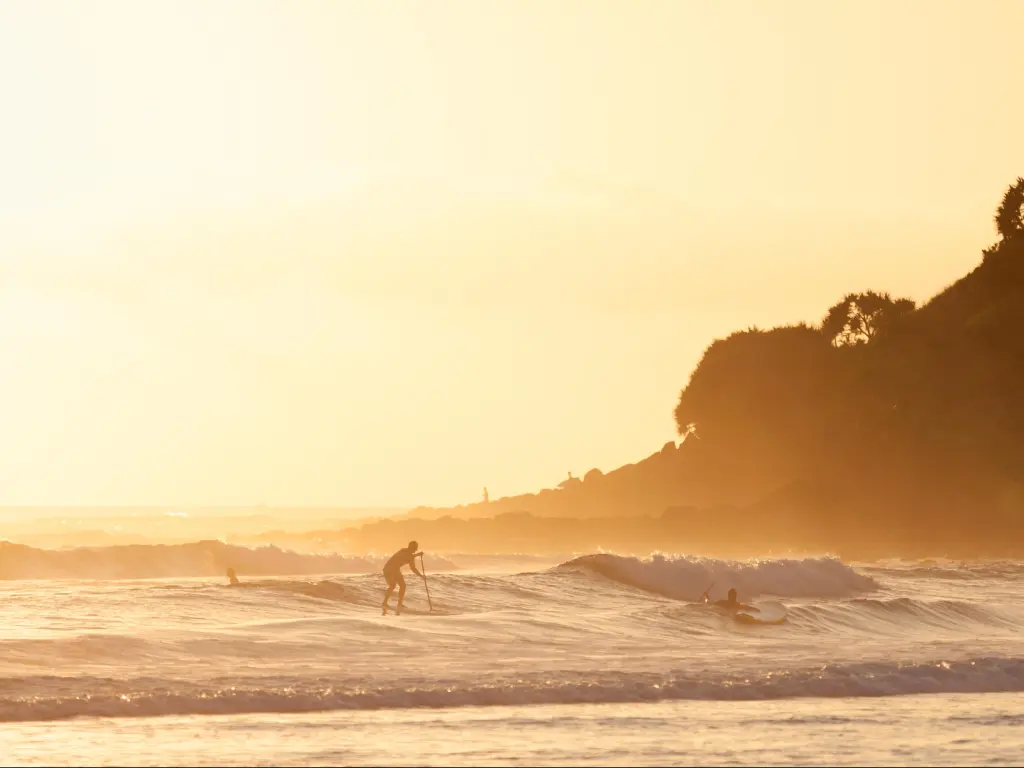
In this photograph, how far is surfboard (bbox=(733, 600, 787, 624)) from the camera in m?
31.7

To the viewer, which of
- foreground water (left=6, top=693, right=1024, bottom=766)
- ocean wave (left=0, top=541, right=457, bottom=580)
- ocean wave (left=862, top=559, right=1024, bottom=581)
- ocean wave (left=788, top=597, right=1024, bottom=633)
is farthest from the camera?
ocean wave (left=0, top=541, right=457, bottom=580)

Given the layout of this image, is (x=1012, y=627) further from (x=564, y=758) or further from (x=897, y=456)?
(x=897, y=456)

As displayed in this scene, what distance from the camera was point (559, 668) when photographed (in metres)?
22.4

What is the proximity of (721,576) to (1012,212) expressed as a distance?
43.2m

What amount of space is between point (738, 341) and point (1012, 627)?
72.0 m

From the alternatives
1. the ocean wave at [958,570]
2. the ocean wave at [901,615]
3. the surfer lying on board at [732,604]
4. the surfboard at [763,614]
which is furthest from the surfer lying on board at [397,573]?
the ocean wave at [958,570]

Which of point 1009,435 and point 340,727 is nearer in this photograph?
point 340,727

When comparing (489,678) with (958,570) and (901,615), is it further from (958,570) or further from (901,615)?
(958,570)

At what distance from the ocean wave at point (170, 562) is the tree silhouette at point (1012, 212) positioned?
35.9 m

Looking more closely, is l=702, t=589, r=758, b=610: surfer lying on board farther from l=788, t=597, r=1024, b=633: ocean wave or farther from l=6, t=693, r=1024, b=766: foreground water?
l=6, t=693, r=1024, b=766: foreground water

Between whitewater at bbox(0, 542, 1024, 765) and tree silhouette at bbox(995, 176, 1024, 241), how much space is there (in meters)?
46.0

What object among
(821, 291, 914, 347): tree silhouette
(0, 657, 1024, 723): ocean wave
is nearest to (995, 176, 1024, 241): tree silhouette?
(821, 291, 914, 347): tree silhouette

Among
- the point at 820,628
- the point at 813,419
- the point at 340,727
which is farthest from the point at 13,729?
the point at 813,419

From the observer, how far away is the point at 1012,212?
7875 cm
